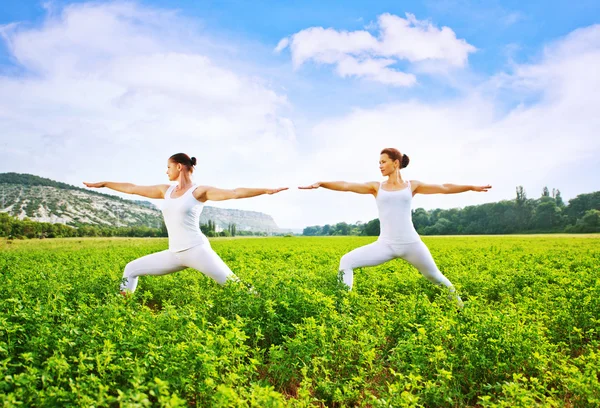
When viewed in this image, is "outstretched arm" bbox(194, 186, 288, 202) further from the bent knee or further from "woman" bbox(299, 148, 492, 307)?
the bent knee

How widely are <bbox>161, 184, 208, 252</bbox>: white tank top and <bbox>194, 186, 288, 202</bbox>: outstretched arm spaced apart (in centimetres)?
13

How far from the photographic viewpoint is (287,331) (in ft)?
18.0

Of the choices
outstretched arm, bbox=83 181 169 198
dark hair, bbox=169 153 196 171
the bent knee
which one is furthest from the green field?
dark hair, bbox=169 153 196 171

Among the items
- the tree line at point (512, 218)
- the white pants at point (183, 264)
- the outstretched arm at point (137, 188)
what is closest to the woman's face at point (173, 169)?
the outstretched arm at point (137, 188)

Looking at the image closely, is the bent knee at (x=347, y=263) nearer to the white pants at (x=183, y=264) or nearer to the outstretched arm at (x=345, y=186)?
the outstretched arm at (x=345, y=186)

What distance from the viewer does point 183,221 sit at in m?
6.49

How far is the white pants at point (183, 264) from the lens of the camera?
6.41 metres

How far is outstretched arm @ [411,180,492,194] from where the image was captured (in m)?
7.18

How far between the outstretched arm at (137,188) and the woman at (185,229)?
200 millimetres

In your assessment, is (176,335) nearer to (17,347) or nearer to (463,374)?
(17,347)

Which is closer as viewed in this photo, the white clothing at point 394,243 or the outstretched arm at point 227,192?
the outstretched arm at point 227,192

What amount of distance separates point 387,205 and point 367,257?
90 cm

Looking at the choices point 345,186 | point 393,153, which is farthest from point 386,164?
point 345,186

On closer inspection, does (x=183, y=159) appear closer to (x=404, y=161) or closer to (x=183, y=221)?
(x=183, y=221)
